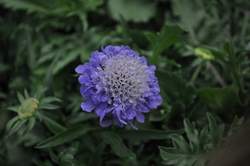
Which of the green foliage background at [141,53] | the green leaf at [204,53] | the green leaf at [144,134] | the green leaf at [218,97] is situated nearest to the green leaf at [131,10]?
Result: the green foliage background at [141,53]

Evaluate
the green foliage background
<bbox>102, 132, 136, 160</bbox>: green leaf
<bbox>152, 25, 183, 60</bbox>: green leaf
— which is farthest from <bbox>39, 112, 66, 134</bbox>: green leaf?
<bbox>152, 25, 183, 60</bbox>: green leaf

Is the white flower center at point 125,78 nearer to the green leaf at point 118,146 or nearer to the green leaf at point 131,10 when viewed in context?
the green leaf at point 118,146

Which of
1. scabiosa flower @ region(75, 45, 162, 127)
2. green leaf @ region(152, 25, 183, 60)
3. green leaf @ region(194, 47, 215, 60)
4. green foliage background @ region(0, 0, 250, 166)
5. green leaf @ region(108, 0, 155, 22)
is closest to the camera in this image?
scabiosa flower @ region(75, 45, 162, 127)

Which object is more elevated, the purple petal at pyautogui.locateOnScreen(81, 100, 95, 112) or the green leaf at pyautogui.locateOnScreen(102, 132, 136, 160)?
the purple petal at pyautogui.locateOnScreen(81, 100, 95, 112)

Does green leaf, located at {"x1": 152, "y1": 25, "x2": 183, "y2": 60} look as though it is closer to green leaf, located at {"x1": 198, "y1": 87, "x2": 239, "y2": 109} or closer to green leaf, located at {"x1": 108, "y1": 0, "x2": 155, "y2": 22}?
green leaf, located at {"x1": 198, "y1": 87, "x2": 239, "y2": 109}

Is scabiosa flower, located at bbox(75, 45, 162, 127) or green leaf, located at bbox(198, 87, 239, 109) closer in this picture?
scabiosa flower, located at bbox(75, 45, 162, 127)

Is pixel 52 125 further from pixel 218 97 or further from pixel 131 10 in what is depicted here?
pixel 131 10

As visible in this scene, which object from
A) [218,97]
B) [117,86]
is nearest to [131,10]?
[218,97]

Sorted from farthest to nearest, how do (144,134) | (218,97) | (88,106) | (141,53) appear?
(141,53) → (218,97) → (144,134) → (88,106)

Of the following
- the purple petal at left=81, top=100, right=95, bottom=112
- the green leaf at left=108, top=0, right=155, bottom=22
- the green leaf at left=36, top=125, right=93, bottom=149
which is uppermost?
the green leaf at left=108, top=0, right=155, bottom=22
